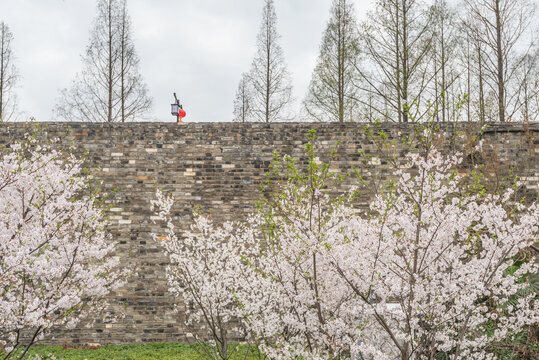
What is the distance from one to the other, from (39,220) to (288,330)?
3535 mm

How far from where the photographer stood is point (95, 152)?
9242 mm

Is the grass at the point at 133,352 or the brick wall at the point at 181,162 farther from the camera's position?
the brick wall at the point at 181,162

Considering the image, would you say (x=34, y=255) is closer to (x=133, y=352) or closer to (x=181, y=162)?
(x=133, y=352)

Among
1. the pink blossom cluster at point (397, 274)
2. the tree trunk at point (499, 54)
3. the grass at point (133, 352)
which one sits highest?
the tree trunk at point (499, 54)

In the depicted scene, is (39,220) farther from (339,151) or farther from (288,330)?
(339,151)

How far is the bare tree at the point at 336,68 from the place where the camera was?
54.1 ft

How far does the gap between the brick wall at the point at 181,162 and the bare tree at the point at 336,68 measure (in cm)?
739

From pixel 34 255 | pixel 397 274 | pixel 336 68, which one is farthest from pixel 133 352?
pixel 336 68

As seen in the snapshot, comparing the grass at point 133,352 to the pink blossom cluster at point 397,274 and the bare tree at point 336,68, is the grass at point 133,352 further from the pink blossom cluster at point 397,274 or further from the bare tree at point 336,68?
the bare tree at point 336,68

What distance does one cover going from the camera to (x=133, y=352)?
26.9ft

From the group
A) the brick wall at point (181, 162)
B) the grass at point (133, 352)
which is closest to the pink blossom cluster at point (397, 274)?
the grass at point (133, 352)

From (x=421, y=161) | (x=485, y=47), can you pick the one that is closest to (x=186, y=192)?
(x=421, y=161)

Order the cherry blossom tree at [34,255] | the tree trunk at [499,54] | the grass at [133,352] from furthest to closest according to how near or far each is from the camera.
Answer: the tree trunk at [499,54], the grass at [133,352], the cherry blossom tree at [34,255]

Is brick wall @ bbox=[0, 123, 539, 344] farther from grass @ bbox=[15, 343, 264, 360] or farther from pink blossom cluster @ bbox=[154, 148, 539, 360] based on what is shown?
pink blossom cluster @ bbox=[154, 148, 539, 360]
